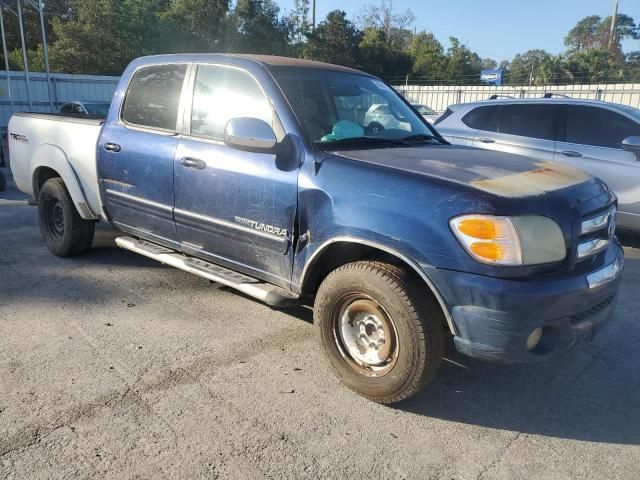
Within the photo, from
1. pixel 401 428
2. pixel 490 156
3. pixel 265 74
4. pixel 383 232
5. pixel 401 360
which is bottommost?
pixel 401 428

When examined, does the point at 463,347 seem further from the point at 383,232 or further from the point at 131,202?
the point at 131,202

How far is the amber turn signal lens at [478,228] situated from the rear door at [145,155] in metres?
2.25

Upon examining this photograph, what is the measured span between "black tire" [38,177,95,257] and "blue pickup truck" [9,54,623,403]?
2.09 feet

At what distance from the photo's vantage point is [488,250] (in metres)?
2.54

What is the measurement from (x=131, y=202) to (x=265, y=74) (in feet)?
5.32

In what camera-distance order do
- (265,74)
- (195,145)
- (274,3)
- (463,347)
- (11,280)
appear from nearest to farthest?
(463,347) → (265,74) → (195,145) → (11,280) → (274,3)

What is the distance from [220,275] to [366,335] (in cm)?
120

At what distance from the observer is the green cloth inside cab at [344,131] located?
3.44 m

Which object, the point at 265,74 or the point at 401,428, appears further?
the point at 265,74

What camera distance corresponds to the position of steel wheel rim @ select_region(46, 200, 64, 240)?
5.40 m

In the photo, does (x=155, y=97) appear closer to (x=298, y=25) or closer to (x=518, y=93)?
(x=518, y=93)

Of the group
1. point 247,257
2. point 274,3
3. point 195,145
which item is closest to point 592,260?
point 247,257

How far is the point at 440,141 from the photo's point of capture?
4.09 m

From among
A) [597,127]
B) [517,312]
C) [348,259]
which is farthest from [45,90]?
[517,312]
